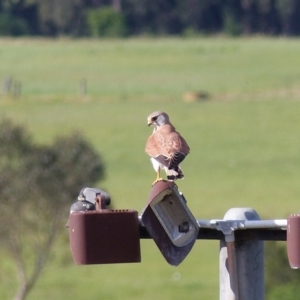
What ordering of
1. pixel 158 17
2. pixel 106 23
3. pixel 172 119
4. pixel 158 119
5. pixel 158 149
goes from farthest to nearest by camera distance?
pixel 158 17 → pixel 106 23 → pixel 172 119 → pixel 158 119 → pixel 158 149

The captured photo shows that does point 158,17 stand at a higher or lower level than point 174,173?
higher

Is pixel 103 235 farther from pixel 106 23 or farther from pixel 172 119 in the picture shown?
pixel 106 23

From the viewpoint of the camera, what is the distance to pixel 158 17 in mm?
105438

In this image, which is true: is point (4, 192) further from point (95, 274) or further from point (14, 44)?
point (14, 44)

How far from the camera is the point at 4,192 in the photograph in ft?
84.5

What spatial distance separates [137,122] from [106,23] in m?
48.2

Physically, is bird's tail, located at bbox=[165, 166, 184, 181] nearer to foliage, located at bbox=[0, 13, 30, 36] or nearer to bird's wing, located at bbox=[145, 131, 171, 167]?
bird's wing, located at bbox=[145, 131, 171, 167]

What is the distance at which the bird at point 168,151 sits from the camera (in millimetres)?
5293

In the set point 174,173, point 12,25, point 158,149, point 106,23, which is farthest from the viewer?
point 106,23

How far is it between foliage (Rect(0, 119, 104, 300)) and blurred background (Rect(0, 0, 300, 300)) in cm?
4

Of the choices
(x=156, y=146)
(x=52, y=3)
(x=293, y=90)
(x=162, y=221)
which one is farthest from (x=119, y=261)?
(x=52, y=3)

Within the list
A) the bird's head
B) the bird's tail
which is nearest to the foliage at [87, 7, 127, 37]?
the bird's head

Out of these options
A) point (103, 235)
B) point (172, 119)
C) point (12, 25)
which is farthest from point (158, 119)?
point (12, 25)

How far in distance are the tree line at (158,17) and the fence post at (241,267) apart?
316 feet
